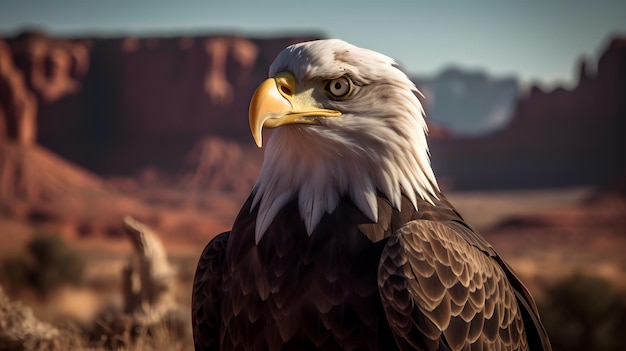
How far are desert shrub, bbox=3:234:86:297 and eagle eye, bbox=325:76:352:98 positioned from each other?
63.1 ft

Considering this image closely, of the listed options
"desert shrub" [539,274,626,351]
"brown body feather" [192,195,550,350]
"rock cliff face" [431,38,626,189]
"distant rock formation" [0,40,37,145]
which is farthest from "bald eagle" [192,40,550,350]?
"distant rock formation" [0,40,37,145]

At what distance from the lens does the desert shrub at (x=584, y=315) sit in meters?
15.0

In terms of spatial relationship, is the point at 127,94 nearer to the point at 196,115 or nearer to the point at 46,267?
the point at 196,115

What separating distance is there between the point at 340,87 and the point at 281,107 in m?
0.31

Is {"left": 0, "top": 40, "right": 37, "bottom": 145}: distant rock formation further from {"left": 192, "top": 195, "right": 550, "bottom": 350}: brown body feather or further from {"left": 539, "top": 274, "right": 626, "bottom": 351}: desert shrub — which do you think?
{"left": 192, "top": 195, "right": 550, "bottom": 350}: brown body feather

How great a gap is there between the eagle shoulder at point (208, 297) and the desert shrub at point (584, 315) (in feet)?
41.7

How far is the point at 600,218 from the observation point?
4538 cm

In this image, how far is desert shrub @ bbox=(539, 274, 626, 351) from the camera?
15.0 m

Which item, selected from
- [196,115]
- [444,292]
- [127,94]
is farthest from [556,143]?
[444,292]

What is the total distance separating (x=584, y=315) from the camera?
1611cm

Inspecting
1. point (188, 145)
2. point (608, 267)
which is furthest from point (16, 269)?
point (188, 145)

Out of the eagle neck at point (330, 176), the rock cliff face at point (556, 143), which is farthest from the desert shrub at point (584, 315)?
the rock cliff face at point (556, 143)

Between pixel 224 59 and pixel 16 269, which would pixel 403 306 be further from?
pixel 224 59

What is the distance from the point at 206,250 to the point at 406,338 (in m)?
1.17
